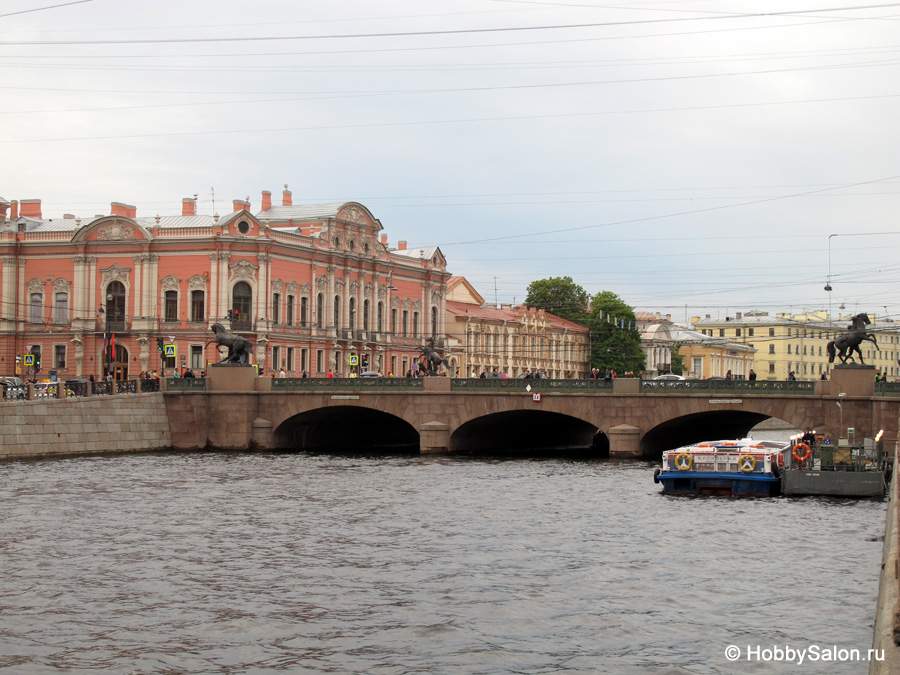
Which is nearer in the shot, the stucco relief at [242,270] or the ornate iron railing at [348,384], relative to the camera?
the ornate iron railing at [348,384]

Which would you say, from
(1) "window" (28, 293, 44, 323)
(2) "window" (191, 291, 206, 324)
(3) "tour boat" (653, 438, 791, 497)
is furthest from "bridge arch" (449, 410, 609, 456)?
(1) "window" (28, 293, 44, 323)

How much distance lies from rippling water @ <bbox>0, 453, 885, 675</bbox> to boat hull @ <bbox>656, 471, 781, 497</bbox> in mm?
581

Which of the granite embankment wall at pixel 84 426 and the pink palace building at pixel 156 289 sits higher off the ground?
the pink palace building at pixel 156 289

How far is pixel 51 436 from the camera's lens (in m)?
43.1

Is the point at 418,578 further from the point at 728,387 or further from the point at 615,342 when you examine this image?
the point at 615,342

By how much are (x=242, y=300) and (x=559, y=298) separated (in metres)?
48.1

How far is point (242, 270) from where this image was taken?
68.2 m

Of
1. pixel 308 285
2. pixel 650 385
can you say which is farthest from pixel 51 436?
pixel 308 285

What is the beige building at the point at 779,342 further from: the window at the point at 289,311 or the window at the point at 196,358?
the window at the point at 196,358

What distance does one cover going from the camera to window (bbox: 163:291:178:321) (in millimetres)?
68562

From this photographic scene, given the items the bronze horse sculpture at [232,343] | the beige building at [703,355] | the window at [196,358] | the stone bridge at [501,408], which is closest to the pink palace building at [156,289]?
the window at [196,358]

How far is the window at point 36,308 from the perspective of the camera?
230 feet

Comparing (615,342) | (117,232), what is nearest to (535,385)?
(117,232)

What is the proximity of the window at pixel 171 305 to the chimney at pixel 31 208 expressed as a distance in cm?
1403
